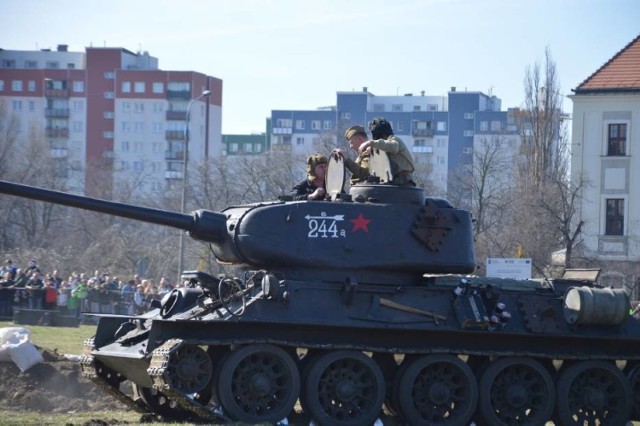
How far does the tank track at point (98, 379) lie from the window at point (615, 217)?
128 ft

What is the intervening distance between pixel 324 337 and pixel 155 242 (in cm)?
4998

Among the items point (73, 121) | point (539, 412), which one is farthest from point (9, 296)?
point (73, 121)

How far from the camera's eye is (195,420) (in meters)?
17.6

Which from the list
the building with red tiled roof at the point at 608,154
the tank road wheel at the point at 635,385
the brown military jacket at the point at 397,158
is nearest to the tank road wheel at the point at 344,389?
the brown military jacket at the point at 397,158

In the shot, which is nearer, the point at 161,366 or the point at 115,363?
the point at 161,366

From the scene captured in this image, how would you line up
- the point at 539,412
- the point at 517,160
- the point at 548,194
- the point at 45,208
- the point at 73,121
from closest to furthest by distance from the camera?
the point at 539,412
the point at 548,194
the point at 517,160
the point at 45,208
the point at 73,121

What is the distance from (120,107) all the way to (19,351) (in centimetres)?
9365

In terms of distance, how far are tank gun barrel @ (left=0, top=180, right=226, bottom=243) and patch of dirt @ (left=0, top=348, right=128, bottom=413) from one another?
4354 millimetres

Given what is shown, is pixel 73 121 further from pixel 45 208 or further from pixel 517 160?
pixel 517 160

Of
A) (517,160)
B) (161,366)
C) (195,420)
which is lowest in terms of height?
(195,420)

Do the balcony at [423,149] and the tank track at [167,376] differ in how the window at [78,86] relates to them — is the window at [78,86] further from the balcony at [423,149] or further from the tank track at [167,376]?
the tank track at [167,376]

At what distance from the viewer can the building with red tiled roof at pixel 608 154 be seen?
2143 inches

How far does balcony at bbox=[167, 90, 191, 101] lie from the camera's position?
114188mm

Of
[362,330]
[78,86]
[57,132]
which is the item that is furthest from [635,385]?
[57,132]
